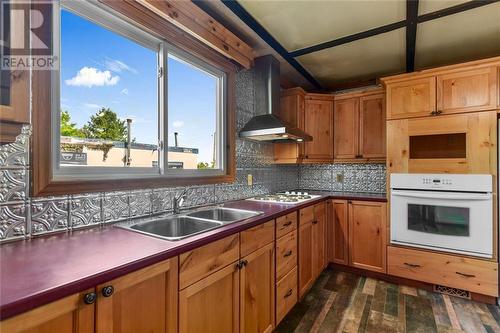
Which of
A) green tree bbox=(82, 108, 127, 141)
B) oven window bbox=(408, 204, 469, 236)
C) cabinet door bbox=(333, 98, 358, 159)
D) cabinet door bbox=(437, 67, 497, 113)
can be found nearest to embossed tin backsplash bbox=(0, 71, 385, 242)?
green tree bbox=(82, 108, 127, 141)

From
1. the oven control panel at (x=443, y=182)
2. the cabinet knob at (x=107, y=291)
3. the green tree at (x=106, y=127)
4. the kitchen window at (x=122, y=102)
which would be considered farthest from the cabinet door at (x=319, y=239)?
the cabinet knob at (x=107, y=291)

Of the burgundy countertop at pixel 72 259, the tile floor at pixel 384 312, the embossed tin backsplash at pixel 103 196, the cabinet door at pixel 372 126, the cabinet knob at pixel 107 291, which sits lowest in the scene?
the tile floor at pixel 384 312

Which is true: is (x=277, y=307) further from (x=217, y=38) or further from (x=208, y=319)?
(x=217, y=38)

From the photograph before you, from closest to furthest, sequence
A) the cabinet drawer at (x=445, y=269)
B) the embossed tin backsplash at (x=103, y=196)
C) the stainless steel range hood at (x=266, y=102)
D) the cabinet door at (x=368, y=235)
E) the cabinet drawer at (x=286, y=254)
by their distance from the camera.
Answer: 1. the embossed tin backsplash at (x=103, y=196)
2. the cabinet drawer at (x=286, y=254)
3. the cabinet drawer at (x=445, y=269)
4. the stainless steel range hood at (x=266, y=102)
5. the cabinet door at (x=368, y=235)

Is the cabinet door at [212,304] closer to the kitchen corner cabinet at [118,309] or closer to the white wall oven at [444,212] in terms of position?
the kitchen corner cabinet at [118,309]

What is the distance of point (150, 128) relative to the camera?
69.5 inches

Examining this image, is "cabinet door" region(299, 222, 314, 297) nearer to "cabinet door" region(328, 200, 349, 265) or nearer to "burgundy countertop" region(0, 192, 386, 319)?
"cabinet door" region(328, 200, 349, 265)

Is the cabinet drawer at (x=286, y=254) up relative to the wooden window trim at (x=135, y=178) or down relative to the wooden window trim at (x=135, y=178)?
down

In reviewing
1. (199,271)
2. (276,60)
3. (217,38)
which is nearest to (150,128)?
(217,38)

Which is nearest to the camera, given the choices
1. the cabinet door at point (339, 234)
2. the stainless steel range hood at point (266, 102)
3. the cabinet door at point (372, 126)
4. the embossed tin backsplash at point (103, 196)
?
the embossed tin backsplash at point (103, 196)

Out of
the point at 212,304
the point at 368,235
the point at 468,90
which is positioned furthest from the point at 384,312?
the point at 468,90

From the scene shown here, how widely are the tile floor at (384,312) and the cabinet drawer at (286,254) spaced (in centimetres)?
41

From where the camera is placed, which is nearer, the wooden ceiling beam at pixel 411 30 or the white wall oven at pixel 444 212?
the wooden ceiling beam at pixel 411 30

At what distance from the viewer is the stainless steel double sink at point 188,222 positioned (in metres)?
1.48
